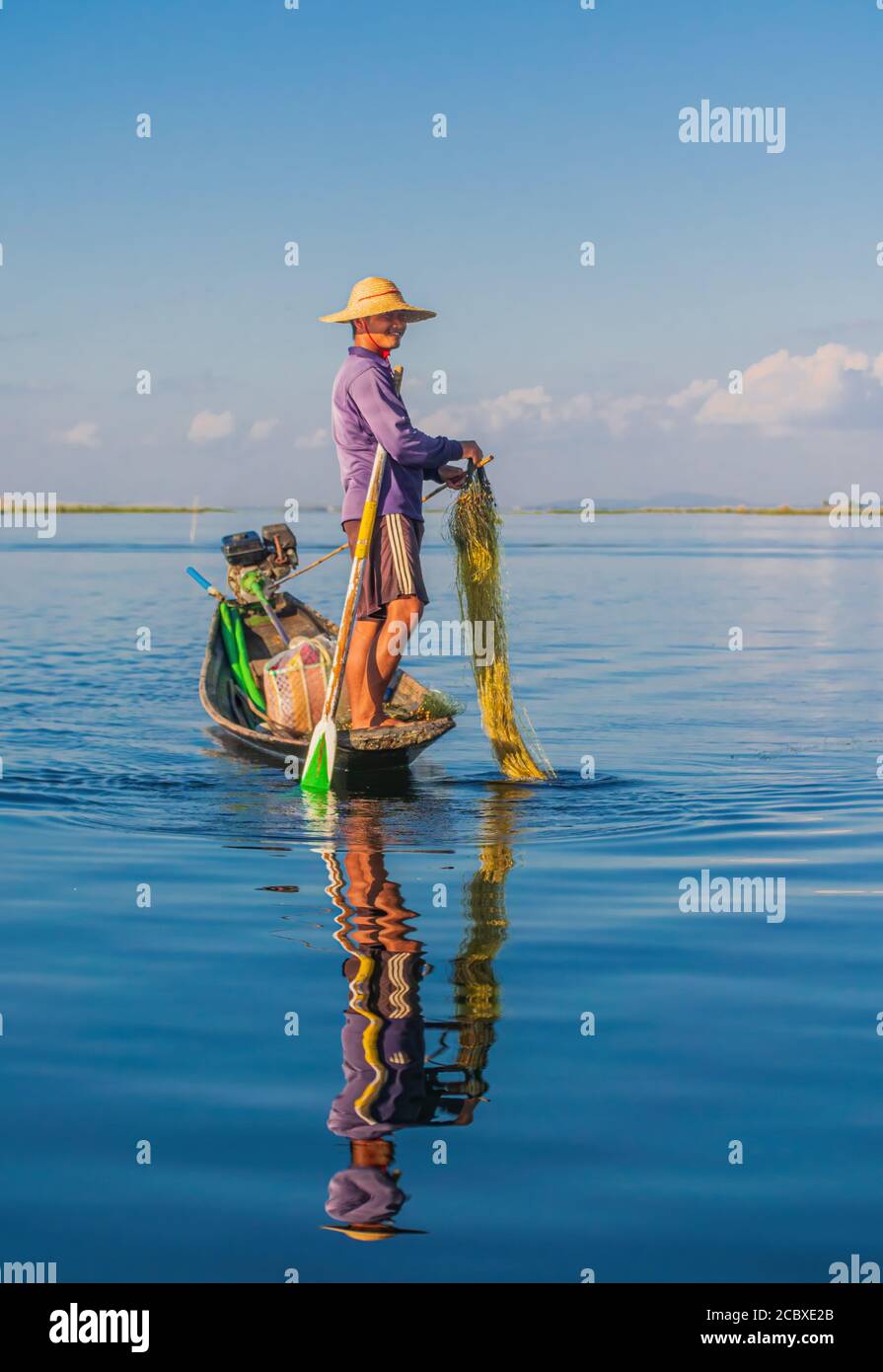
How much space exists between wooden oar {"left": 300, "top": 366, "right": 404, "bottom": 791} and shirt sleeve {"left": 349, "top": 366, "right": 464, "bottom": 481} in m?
0.12

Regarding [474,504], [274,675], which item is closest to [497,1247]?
[474,504]

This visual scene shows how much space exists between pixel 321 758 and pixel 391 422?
6.75ft

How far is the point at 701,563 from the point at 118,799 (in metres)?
34.5

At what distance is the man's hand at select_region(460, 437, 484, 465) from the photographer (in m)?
9.38

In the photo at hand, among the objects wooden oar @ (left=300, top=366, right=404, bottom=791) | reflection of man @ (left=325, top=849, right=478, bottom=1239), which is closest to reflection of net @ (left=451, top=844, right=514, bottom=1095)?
reflection of man @ (left=325, top=849, right=478, bottom=1239)

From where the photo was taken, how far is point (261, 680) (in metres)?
12.8

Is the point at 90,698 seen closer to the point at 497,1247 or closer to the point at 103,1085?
the point at 103,1085

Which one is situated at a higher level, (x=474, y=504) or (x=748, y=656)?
(x=474, y=504)

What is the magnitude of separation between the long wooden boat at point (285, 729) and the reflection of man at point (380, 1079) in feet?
9.67

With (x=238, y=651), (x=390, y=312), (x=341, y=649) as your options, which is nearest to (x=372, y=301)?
(x=390, y=312)

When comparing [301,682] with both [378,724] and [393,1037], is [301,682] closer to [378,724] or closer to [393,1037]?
[378,724]

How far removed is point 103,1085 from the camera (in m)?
4.56

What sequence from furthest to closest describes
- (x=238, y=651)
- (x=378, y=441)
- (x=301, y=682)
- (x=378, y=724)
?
(x=238, y=651) < (x=301, y=682) < (x=378, y=724) < (x=378, y=441)
